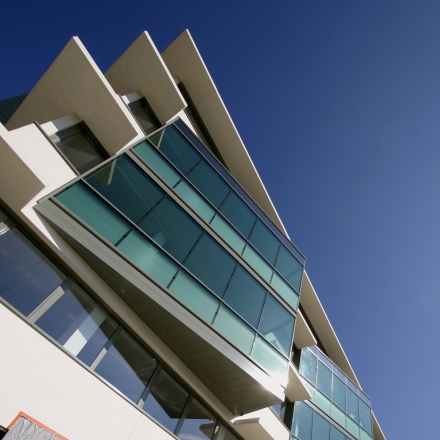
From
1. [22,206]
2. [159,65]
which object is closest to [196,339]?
[22,206]

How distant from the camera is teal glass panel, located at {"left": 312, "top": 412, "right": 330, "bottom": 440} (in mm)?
15349

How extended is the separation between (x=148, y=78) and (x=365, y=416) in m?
22.2

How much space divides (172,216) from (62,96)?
535 cm

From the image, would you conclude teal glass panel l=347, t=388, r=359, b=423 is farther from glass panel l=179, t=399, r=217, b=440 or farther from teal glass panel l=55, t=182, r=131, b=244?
teal glass panel l=55, t=182, r=131, b=244

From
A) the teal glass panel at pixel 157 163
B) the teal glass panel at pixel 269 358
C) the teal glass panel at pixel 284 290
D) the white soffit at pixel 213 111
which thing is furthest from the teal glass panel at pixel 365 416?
the teal glass panel at pixel 157 163

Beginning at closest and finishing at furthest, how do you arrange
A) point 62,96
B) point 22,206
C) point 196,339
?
1. point 22,206
2. point 196,339
3. point 62,96

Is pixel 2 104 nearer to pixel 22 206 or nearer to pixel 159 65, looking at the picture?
pixel 159 65

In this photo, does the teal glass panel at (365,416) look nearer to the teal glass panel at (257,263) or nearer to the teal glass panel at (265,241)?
the teal glass panel at (265,241)

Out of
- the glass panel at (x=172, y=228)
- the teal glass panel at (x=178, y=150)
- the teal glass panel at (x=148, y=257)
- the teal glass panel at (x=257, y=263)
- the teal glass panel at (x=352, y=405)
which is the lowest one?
the teal glass panel at (x=148, y=257)

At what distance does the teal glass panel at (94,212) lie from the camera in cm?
788

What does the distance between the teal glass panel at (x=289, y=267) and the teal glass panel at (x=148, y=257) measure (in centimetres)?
579

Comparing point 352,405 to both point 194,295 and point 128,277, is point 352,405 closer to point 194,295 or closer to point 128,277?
point 194,295

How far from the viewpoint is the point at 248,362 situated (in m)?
9.37

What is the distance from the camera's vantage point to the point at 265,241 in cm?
1323
